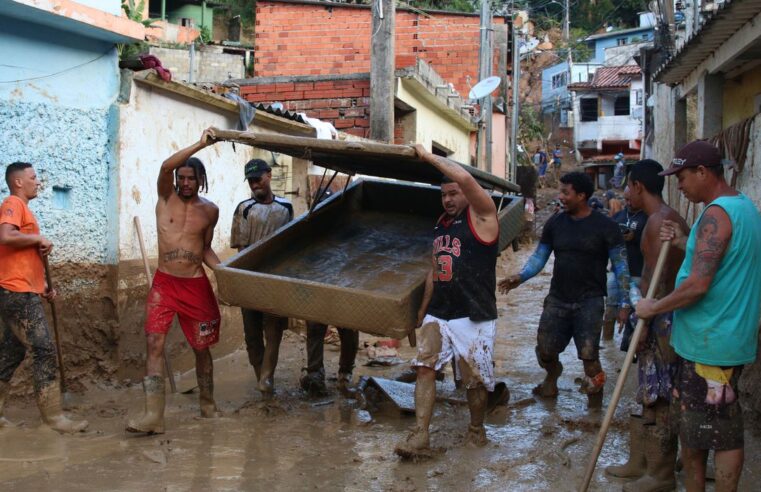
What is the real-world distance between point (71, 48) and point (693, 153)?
15.7ft

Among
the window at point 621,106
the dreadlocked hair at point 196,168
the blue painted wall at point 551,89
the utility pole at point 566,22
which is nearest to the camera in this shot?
the dreadlocked hair at point 196,168

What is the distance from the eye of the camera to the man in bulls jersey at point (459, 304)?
4.97 meters

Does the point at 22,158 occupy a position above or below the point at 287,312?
above

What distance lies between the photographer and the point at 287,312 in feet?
17.1

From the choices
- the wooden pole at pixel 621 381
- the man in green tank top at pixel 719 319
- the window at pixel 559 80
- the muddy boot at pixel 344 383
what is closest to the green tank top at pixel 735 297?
the man in green tank top at pixel 719 319

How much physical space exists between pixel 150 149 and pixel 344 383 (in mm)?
2633

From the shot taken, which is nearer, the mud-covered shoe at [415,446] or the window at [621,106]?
the mud-covered shoe at [415,446]

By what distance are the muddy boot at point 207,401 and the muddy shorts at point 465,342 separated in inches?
63.2

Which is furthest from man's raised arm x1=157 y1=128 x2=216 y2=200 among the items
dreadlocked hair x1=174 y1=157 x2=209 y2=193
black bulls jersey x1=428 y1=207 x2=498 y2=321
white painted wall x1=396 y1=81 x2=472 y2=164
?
white painted wall x1=396 y1=81 x2=472 y2=164

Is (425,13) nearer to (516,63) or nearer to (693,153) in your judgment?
(516,63)

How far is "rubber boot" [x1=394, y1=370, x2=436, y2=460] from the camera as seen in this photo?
4852mm

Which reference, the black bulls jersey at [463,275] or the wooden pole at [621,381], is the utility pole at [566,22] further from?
the wooden pole at [621,381]

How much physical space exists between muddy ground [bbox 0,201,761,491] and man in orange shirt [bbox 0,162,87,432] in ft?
0.75

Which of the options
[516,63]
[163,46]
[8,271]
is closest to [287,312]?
[8,271]
